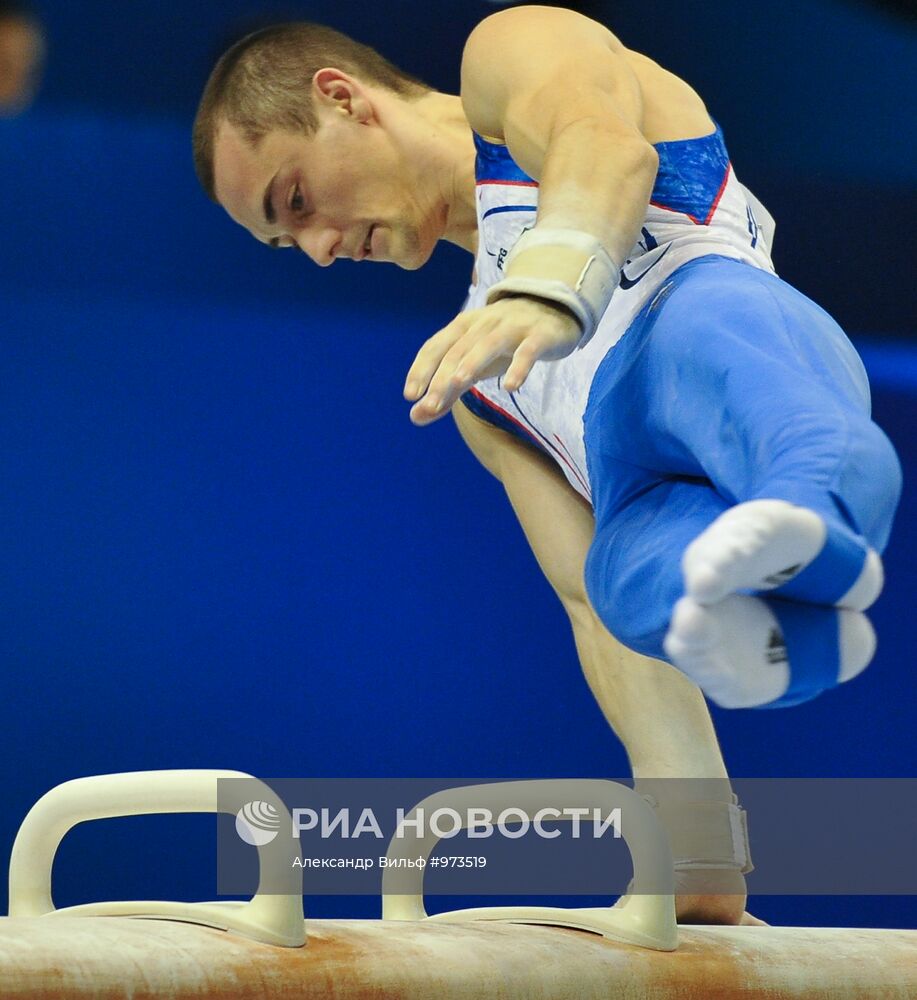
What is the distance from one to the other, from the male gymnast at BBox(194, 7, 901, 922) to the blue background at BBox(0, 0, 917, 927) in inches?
56.0

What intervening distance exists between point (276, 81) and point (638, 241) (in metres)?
0.87

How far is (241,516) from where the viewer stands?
4160mm

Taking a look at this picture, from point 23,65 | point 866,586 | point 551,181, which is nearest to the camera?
point 866,586

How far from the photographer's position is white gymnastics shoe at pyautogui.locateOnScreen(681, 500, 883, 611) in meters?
1.31

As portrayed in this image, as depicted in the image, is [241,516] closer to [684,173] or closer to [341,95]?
[341,95]

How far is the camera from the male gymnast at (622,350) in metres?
1.43

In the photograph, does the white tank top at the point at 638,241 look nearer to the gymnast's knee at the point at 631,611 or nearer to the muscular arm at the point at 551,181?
the muscular arm at the point at 551,181

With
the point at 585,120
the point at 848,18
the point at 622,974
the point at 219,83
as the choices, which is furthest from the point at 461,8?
the point at 622,974

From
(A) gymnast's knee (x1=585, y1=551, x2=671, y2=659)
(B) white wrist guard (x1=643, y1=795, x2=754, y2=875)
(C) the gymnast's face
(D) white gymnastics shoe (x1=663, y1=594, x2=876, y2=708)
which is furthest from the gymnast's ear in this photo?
(D) white gymnastics shoe (x1=663, y1=594, x2=876, y2=708)

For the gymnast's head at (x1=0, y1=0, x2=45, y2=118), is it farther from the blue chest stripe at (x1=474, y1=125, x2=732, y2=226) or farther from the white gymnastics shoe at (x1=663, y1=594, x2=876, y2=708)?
the white gymnastics shoe at (x1=663, y1=594, x2=876, y2=708)

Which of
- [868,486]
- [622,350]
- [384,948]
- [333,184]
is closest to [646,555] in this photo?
[868,486]

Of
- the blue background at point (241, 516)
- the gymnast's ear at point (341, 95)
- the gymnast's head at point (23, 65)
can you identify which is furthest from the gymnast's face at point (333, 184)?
the blue background at point (241, 516)

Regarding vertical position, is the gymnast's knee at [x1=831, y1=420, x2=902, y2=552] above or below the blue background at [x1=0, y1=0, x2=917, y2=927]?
below

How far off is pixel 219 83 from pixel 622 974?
1.80m
